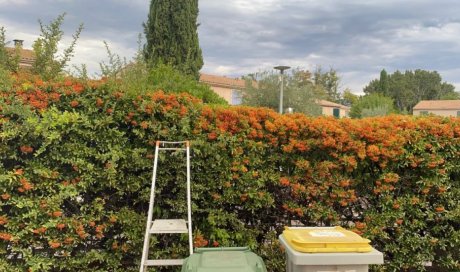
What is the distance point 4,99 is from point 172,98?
1720 millimetres

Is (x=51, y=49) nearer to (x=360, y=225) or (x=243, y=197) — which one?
(x=243, y=197)

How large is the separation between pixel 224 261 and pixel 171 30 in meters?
12.9

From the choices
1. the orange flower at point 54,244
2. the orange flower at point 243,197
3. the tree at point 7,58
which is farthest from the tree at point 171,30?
the orange flower at point 54,244

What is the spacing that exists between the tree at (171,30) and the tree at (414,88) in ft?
192

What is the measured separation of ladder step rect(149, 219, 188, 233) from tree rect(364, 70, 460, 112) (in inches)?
2684

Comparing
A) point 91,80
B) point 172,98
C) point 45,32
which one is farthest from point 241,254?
point 45,32

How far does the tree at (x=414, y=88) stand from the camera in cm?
6969

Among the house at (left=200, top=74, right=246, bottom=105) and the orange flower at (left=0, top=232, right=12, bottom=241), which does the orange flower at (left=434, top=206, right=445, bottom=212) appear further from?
the house at (left=200, top=74, right=246, bottom=105)

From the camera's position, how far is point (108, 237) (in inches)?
167

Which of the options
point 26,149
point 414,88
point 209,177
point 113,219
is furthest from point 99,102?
point 414,88

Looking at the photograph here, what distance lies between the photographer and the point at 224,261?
2688 mm

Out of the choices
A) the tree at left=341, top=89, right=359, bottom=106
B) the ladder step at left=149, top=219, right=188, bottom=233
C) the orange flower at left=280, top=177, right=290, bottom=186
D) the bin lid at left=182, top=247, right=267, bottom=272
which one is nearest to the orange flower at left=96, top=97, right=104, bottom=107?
the ladder step at left=149, top=219, right=188, bottom=233

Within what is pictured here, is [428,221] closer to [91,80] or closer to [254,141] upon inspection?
[254,141]

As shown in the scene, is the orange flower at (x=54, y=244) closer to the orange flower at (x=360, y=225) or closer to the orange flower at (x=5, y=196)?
the orange flower at (x=5, y=196)
